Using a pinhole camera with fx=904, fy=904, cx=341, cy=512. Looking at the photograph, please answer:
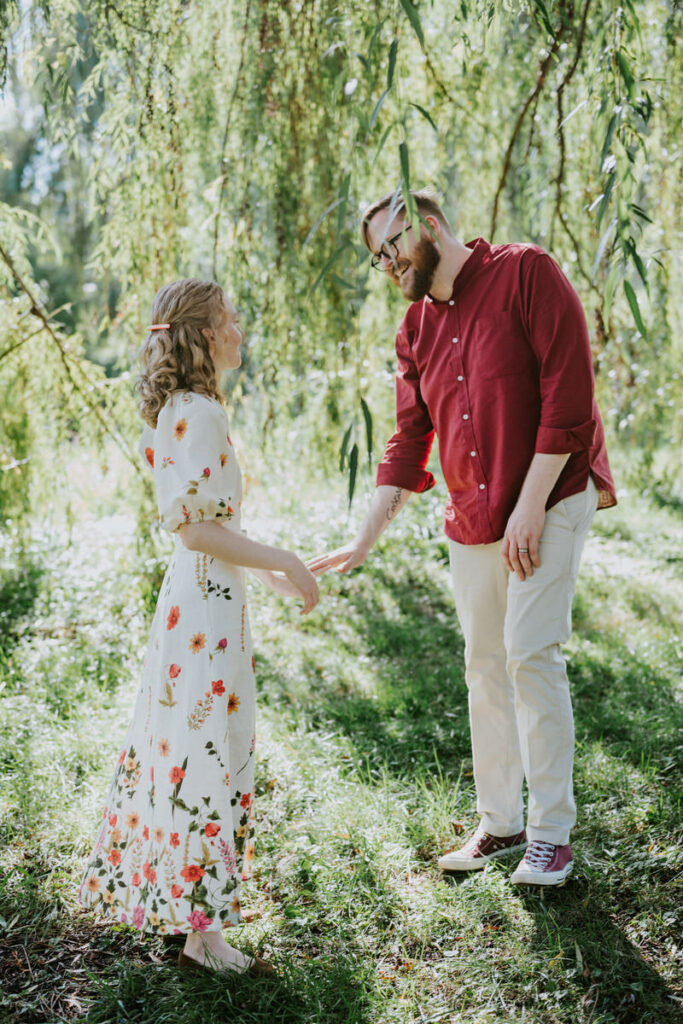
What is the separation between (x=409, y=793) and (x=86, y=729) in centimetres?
121

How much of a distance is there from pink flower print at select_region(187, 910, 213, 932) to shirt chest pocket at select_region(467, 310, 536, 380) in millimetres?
1404

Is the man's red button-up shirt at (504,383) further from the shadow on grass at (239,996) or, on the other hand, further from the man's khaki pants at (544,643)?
the shadow on grass at (239,996)

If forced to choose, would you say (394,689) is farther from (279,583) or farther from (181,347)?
(181,347)

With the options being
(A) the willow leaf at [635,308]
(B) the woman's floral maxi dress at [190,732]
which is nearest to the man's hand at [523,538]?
(A) the willow leaf at [635,308]

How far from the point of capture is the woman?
1938mm

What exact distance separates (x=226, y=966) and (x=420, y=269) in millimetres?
1720

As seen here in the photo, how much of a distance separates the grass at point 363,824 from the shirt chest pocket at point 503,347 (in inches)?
51.7

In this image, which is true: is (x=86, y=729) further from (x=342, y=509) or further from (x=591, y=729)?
(x=342, y=509)

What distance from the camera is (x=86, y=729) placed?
327 cm

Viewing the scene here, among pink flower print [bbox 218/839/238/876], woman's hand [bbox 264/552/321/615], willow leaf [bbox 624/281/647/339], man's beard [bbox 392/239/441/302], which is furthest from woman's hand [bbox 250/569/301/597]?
willow leaf [bbox 624/281/647/339]

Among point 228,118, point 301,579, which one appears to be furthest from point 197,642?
point 228,118

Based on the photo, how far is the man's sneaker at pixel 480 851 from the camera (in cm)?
243

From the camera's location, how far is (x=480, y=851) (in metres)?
2.46

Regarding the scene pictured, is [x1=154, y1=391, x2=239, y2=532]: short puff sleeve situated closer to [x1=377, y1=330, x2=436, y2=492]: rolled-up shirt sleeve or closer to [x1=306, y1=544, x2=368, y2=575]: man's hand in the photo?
[x1=306, y1=544, x2=368, y2=575]: man's hand
